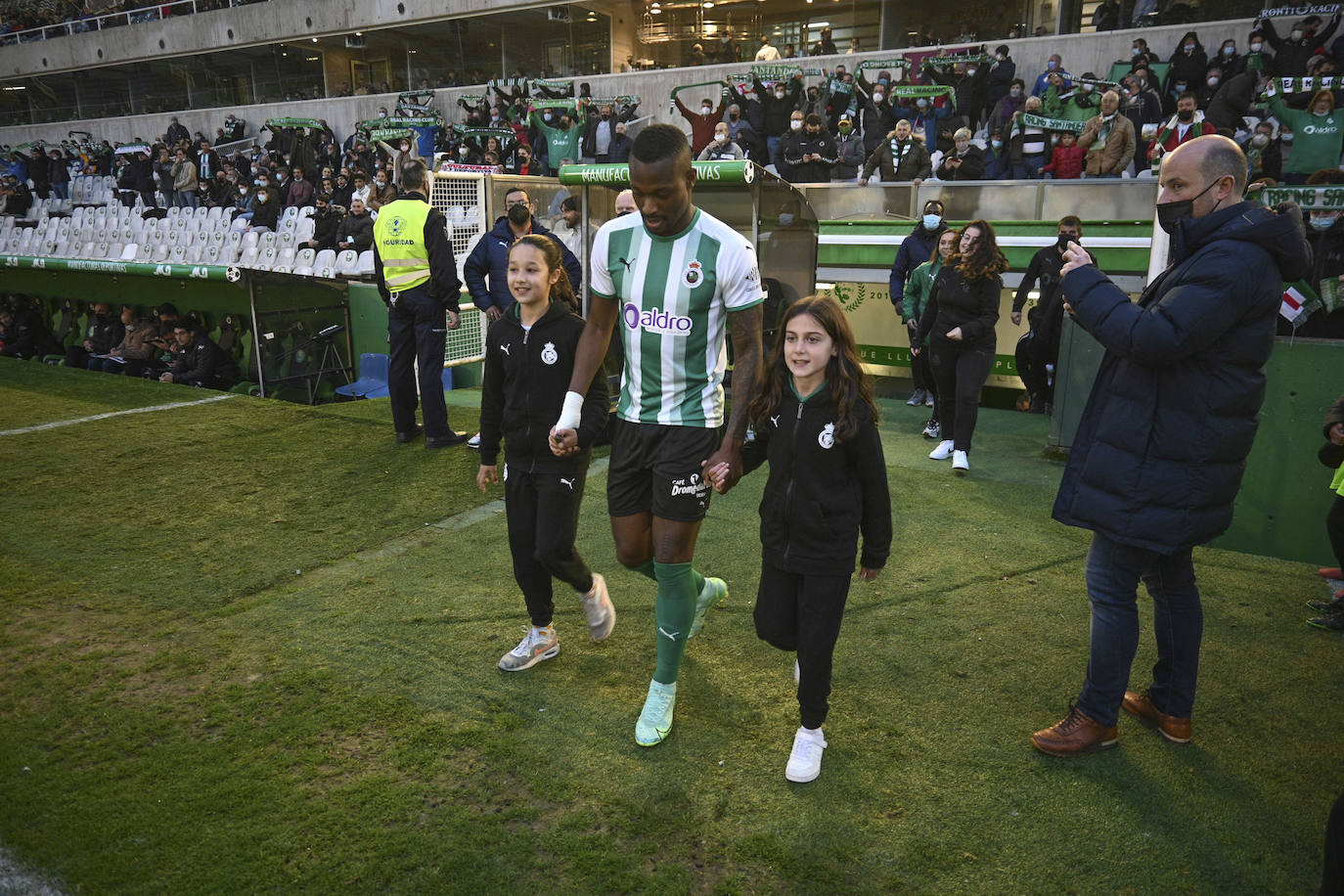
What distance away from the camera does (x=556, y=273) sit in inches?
138

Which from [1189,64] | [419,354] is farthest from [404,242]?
[1189,64]

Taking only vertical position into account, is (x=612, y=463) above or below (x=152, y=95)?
below

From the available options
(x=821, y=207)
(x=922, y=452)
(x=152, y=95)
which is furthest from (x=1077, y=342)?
(x=152, y=95)

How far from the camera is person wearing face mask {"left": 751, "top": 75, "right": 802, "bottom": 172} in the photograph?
14297mm

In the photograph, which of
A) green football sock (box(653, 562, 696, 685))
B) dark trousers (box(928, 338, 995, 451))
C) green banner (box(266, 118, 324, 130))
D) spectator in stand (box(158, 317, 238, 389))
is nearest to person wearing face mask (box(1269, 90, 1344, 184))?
dark trousers (box(928, 338, 995, 451))

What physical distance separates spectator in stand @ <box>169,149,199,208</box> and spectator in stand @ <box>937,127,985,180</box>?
759 inches

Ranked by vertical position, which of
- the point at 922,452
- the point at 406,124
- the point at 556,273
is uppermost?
the point at 406,124

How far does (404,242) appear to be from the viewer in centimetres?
645

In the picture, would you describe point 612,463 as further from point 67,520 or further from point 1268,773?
point 67,520

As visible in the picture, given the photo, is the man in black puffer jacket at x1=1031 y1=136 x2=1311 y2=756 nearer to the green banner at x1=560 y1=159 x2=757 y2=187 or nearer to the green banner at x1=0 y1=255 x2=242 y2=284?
the green banner at x1=560 y1=159 x2=757 y2=187

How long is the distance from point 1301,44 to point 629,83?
555 inches

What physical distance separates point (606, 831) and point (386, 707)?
3.45 ft

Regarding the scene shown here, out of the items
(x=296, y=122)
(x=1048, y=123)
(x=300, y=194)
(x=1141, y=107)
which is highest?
(x=296, y=122)

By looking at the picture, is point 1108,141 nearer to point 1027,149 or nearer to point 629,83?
point 1027,149
